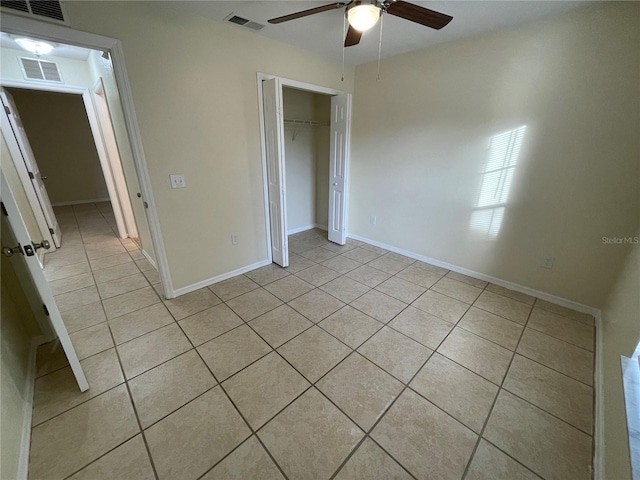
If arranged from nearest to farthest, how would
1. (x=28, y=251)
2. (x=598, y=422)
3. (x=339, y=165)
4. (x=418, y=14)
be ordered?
(x=28, y=251) < (x=598, y=422) < (x=418, y=14) < (x=339, y=165)

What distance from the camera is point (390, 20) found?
7.03 feet

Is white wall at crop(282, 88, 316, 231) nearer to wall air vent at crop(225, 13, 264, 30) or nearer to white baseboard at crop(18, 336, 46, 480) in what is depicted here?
wall air vent at crop(225, 13, 264, 30)

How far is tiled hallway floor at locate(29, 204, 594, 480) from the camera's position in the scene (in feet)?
4.16

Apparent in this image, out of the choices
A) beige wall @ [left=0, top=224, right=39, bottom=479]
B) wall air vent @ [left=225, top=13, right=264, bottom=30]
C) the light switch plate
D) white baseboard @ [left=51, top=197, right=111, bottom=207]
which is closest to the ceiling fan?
wall air vent @ [left=225, top=13, right=264, bottom=30]

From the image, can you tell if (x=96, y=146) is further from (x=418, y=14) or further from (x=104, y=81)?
(x=418, y=14)

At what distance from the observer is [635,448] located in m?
0.94

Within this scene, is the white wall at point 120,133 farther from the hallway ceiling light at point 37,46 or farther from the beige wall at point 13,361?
the beige wall at point 13,361

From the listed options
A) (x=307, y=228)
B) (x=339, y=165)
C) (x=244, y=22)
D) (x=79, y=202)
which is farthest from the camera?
(x=79, y=202)

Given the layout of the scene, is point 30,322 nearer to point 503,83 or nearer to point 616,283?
point 503,83

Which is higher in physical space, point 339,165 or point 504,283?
point 339,165

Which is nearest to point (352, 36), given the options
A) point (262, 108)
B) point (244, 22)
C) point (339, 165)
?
point (244, 22)

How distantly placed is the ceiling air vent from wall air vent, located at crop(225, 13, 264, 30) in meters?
2.80

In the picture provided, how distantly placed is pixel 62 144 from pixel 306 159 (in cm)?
602

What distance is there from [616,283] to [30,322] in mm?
4729
